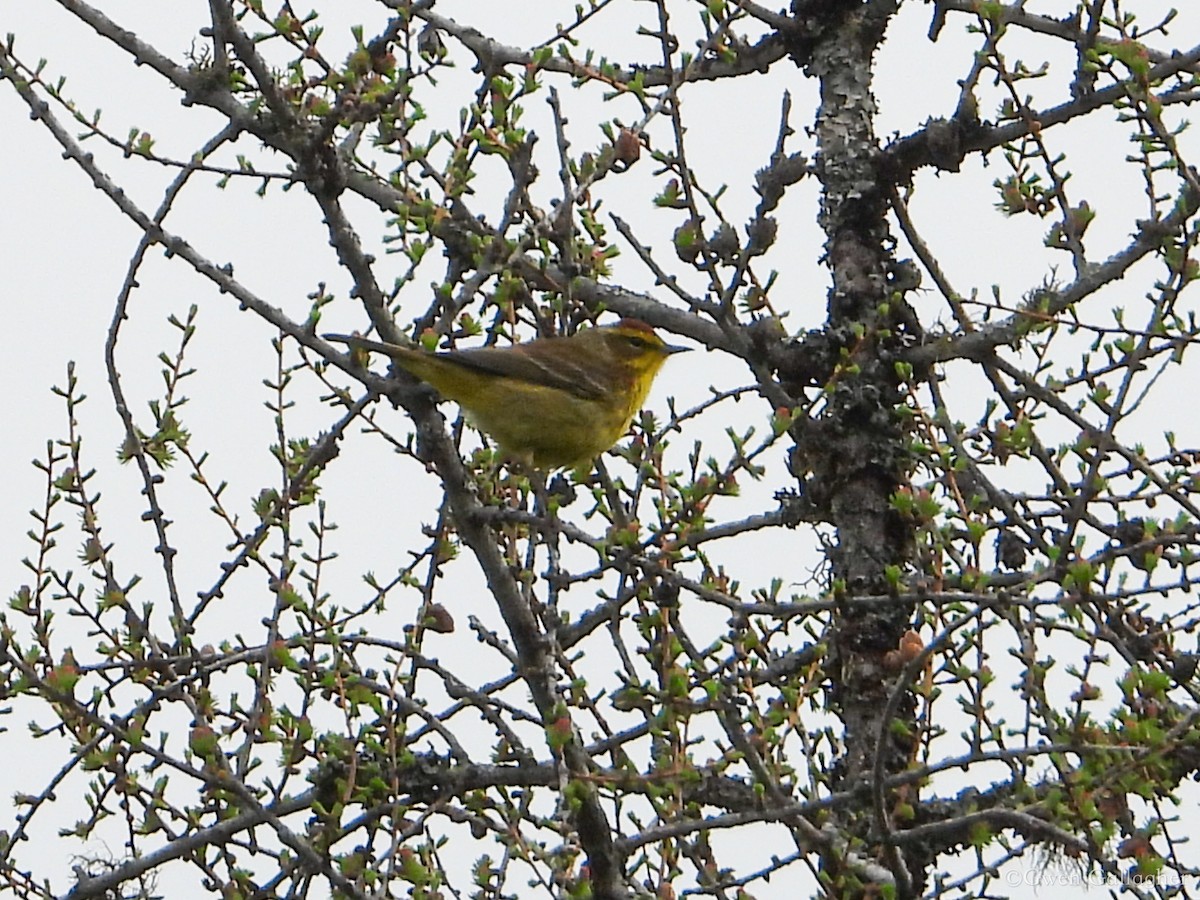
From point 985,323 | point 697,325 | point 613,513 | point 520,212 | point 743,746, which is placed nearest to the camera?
point 743,746

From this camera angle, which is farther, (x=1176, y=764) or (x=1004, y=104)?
(x=1004, y=104)

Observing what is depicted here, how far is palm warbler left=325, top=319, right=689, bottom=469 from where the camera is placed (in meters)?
6.17

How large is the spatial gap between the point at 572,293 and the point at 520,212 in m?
0.69

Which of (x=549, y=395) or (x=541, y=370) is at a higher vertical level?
(x=541, y=370)

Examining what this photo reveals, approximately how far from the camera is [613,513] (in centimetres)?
467

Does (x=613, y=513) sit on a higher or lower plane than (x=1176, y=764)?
higher

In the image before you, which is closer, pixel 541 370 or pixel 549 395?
pixel 549 395

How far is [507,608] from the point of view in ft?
14.6

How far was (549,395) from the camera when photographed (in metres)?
6.34

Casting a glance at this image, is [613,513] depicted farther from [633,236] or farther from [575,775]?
[575,775]

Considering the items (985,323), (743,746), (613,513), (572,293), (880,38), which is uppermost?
(880,38)

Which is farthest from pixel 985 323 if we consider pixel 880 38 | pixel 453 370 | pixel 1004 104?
pixel 453 370

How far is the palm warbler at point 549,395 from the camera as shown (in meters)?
6.17

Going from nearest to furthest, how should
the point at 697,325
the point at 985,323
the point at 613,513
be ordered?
the point at 613,513 < the point at 985,323 < the point at 697,325
